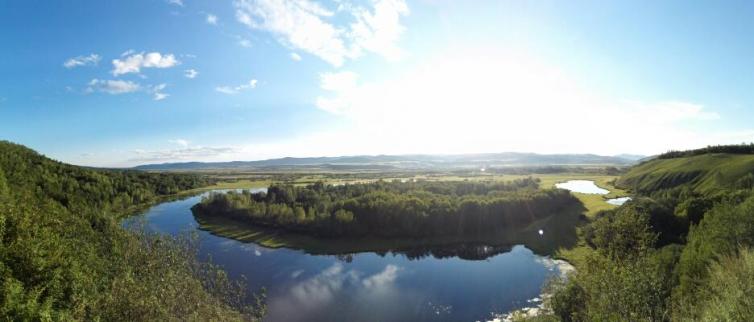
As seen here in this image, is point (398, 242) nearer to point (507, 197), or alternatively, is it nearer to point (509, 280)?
point (509, 280)

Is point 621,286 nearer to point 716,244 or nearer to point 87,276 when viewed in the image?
point 716,244

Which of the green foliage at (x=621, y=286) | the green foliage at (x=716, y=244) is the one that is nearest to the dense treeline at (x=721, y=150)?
the green foliage at (x=621, y=286)

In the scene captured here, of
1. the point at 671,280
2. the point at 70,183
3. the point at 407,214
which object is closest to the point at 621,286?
the point at 671,280

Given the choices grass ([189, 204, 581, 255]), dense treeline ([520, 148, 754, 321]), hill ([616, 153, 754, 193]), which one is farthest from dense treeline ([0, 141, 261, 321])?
hill ([616, 153, 754, 193])

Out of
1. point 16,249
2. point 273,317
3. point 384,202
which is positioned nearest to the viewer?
point 16,249

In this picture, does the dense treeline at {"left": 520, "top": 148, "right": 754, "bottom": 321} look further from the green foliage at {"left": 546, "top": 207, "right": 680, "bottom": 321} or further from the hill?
the hill

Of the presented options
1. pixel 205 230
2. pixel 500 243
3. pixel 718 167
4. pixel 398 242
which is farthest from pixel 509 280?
pixel 718 167
